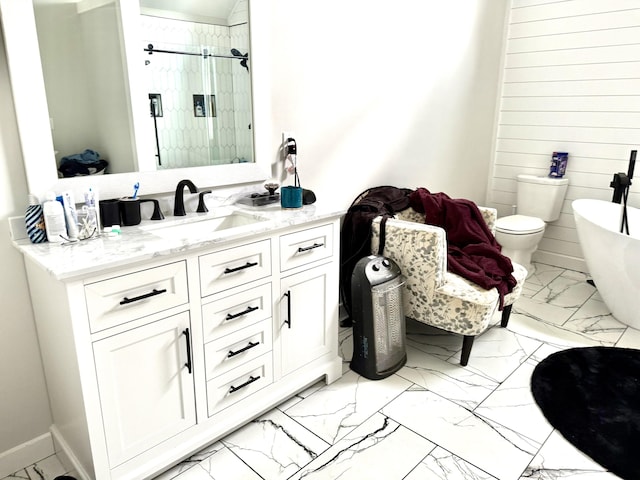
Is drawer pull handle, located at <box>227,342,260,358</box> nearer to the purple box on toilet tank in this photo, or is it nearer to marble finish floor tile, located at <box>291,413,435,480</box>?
marble finish floor tile, located at <box>291,413,435,480</box>

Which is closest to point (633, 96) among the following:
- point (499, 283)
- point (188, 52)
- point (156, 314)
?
point (499, 283)

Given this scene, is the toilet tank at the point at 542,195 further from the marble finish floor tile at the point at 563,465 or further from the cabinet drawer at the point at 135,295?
the cabinet drawer at the point at 135,295

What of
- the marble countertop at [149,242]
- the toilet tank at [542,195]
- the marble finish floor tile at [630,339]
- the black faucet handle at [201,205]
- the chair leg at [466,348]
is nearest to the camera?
the marble countertop at [149,242]

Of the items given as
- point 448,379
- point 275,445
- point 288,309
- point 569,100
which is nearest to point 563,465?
point 448,379

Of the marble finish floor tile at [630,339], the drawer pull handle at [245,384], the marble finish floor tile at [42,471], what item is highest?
the drawer pull handle at [245,384]

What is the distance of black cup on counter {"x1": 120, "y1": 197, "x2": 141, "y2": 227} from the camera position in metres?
1.82

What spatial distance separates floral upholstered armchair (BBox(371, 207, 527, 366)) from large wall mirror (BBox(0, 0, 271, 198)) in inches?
31.9

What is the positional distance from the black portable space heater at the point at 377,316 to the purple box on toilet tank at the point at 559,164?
2.30m

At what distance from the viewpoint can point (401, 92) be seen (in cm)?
316

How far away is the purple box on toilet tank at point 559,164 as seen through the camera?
→ 3.94 metres

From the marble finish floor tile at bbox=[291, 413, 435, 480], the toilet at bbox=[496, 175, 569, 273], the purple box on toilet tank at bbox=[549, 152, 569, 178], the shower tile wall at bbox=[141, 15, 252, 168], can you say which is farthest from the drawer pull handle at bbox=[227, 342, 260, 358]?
the purple box on toilet tank at bbox=[549, 152, 569, 178]

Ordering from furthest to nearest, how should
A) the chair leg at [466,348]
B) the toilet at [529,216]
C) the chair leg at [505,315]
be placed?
the toilet at [529,216] → the chair leg at [505,315] → the chair leg at [466,348]

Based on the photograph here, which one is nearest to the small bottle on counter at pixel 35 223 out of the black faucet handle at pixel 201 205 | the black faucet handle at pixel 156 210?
the black faucet handle at pixel 156 210

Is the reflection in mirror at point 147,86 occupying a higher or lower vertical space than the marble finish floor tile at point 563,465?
higher
